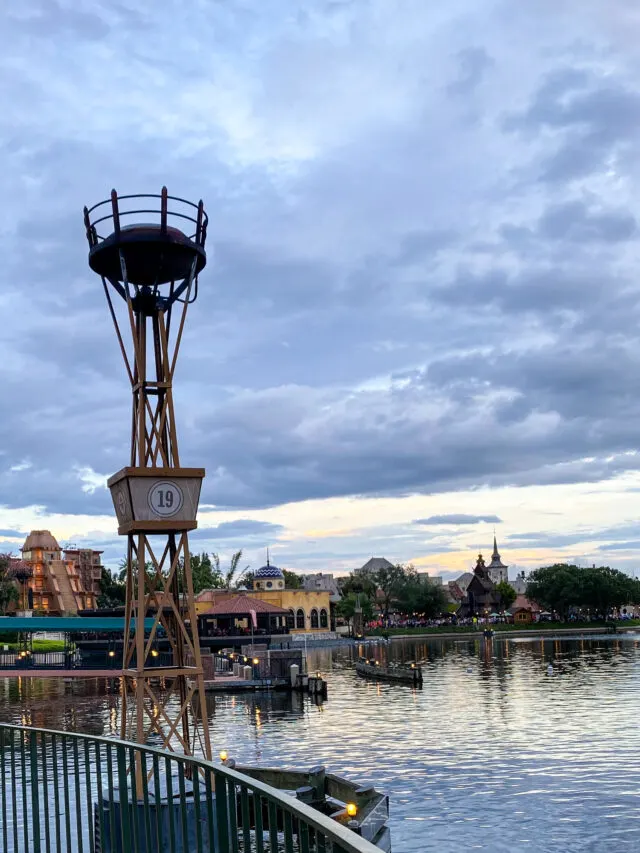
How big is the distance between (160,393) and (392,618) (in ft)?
548

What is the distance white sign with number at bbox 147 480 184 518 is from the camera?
66.1 ft

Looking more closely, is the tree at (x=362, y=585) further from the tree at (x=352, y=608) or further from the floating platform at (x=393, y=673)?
the floating platform at (x=393, y=673)

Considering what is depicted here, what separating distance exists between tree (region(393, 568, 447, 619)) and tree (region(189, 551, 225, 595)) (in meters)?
36.2

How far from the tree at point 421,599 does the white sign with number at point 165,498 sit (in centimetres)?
15111

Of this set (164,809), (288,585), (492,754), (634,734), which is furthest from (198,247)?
(288,585)

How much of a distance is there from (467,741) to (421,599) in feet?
430

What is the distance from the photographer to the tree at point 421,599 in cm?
16738

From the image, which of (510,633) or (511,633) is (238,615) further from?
(511,633)

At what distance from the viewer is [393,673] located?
6762 cm

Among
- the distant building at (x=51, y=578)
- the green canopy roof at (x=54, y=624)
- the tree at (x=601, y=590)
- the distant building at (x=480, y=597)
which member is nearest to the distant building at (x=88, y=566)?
the distant building at (x=51, y=578)

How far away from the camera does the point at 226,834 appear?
631 centimetres

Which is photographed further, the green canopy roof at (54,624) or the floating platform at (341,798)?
the green canopy roof at (54,624)

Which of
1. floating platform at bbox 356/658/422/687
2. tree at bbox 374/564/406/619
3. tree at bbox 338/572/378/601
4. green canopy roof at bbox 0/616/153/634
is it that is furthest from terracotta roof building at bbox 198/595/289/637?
tree at bbox 338/572/378/601

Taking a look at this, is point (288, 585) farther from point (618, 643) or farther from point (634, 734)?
point (634, 734)
